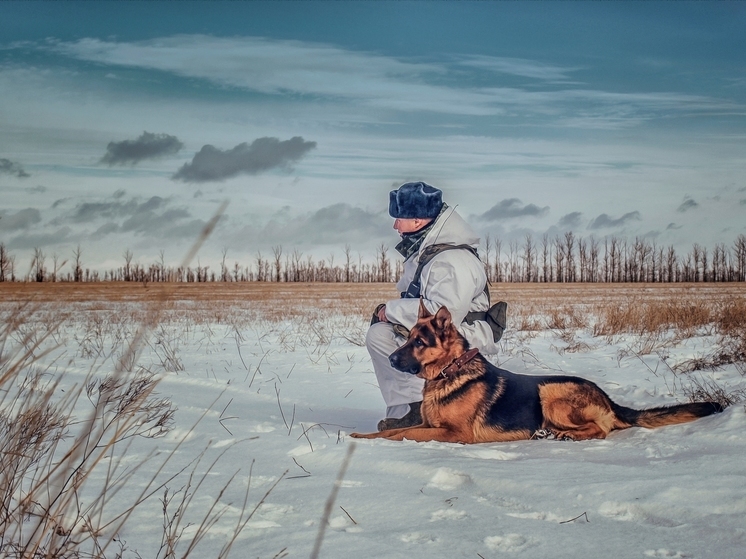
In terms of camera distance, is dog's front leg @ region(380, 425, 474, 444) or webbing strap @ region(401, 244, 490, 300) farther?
webbing strap @ region(401, 244, 490, 300)

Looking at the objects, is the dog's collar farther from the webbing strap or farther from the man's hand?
the man's hand

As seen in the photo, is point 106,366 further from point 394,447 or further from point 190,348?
point 394,447

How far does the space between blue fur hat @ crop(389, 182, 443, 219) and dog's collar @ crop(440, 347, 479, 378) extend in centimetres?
124

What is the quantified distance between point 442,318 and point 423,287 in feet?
1.49

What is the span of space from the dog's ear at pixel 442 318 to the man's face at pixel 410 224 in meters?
1.03

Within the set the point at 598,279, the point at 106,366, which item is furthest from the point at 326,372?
the point at 598,279

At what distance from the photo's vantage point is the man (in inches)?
177

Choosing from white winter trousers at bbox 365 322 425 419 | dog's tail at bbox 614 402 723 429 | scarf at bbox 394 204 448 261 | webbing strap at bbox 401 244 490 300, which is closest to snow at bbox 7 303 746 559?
dog's tail at bbox 614 402 723 429

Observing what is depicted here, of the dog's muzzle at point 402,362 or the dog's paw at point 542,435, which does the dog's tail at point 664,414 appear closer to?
the dog's paw at point 542,435

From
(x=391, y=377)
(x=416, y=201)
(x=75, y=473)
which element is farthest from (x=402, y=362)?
(x=75, y=473)

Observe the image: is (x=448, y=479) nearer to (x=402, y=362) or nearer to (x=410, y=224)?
(x=402, y=362)

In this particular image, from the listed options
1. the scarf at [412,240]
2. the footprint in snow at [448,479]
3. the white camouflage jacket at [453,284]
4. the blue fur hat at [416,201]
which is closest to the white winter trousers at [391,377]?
the white camouflage jacket at [453,284]

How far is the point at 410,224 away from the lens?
16.4 feet

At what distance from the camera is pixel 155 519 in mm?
2738
